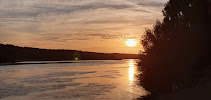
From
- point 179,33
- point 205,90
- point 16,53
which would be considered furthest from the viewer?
point 16,53

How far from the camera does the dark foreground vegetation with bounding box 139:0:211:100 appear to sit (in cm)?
2472

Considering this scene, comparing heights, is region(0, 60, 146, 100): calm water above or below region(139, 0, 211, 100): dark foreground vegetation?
below

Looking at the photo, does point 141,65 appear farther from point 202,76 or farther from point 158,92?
point 202,76

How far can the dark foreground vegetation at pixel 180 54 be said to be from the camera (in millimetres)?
24719

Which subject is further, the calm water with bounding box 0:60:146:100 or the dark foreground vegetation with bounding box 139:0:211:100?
the calm water with bounding box 0:60:146:100

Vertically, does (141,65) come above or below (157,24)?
below

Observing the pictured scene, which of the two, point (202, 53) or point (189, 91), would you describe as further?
point (202, 53)

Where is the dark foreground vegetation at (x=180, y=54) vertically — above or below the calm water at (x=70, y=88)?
above

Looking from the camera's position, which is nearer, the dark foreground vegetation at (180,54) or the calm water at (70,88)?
the dark foreground vegetation at (180,54)

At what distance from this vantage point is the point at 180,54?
86.3ft

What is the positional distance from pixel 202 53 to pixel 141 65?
797cm

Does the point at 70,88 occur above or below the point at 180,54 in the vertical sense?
below

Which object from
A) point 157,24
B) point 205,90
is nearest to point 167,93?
point 205,90

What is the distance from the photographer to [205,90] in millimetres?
19938
